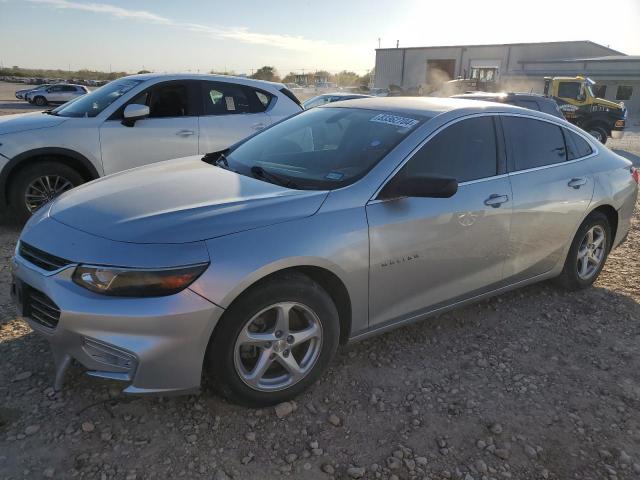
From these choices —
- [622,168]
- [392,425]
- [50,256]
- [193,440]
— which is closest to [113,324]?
[50,256]

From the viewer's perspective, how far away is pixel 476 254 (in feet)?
11.4

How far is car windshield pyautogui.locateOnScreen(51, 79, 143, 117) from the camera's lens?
19.2 ft

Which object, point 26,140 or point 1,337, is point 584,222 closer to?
point 1,337

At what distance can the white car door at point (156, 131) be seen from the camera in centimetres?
579

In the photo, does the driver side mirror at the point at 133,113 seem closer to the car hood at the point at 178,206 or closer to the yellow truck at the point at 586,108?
the car hood at the point at 178,206

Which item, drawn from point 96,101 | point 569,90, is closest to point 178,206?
point 96,101

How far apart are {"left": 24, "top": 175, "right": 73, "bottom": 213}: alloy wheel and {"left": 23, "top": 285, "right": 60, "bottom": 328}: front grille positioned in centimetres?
327

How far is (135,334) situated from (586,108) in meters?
17.8

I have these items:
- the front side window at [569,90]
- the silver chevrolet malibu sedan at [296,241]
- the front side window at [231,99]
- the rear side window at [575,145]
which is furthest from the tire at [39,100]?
the rear side window at [575,145]

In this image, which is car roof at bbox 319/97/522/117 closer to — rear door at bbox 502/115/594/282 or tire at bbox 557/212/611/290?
rear door at bbox 502/115/594/282

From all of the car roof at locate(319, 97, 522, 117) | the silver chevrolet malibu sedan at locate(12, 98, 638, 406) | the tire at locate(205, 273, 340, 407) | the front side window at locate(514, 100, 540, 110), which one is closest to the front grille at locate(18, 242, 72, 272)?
the silver chevrolet malibu sedan at locate(12, 98, 638, 406)

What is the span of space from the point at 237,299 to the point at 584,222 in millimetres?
3224

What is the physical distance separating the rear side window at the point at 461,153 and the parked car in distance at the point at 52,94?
32395 mm

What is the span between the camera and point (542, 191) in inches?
152
